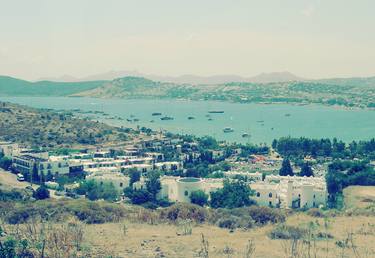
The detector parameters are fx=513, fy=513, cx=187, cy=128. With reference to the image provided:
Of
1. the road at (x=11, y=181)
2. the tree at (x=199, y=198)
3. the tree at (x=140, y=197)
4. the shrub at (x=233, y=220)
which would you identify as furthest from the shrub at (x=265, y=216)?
the road at (x=11, y=181)

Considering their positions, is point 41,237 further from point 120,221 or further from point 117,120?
point 117,120

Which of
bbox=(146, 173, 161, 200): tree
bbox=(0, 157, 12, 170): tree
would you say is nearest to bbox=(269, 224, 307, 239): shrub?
bbox=(146, 173, 161, 200): tree

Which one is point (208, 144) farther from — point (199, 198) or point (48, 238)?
point (48, 238)

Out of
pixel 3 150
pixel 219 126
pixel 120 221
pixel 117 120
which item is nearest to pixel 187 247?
pixel 120 221

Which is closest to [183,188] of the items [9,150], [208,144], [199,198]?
[199,198]

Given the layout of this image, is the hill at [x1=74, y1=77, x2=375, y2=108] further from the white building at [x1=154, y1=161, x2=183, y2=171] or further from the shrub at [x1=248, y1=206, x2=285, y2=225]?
the shrub at [x1=248, y1=206, x2=285, y2=225]

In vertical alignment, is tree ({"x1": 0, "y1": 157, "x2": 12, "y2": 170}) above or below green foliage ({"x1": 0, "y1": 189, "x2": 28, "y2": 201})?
below
